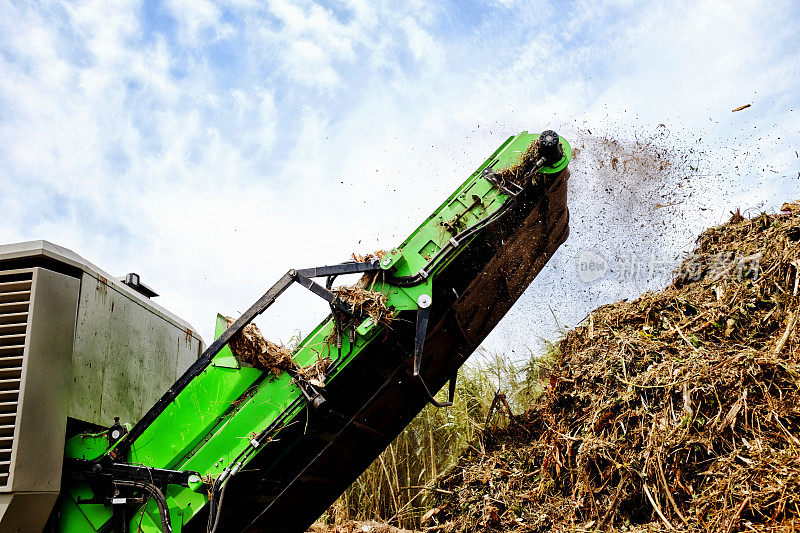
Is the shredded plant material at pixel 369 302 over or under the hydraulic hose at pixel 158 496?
over

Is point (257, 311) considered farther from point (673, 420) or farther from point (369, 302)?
point (673, 420)

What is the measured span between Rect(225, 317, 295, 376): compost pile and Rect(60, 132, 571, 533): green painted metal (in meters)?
0.05

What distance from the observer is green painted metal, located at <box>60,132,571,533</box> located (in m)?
3.54

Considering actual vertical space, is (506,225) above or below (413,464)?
above

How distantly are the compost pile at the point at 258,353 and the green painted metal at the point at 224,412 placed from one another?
0.05m

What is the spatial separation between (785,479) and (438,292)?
203 cm

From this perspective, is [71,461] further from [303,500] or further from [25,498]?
[303,500]

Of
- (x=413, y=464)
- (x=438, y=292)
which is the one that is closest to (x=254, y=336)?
(x=438, y=292)

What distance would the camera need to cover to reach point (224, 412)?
367cm

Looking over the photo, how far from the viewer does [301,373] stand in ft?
11.7

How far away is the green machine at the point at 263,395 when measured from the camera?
351 cm

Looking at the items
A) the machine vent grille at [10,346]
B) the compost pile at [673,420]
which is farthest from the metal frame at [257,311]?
the compost pile at [673,420]

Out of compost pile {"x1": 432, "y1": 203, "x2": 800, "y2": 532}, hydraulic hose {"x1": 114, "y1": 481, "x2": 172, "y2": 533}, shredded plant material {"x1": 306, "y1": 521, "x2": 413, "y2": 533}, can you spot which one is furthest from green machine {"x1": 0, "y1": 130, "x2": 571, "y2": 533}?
shredded plant material {"x1": 306, "y1": 521, "x2": 413, "y2": 533}

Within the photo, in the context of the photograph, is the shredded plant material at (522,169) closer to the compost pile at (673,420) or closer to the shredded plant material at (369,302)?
the shredded plant material at (369,302)
